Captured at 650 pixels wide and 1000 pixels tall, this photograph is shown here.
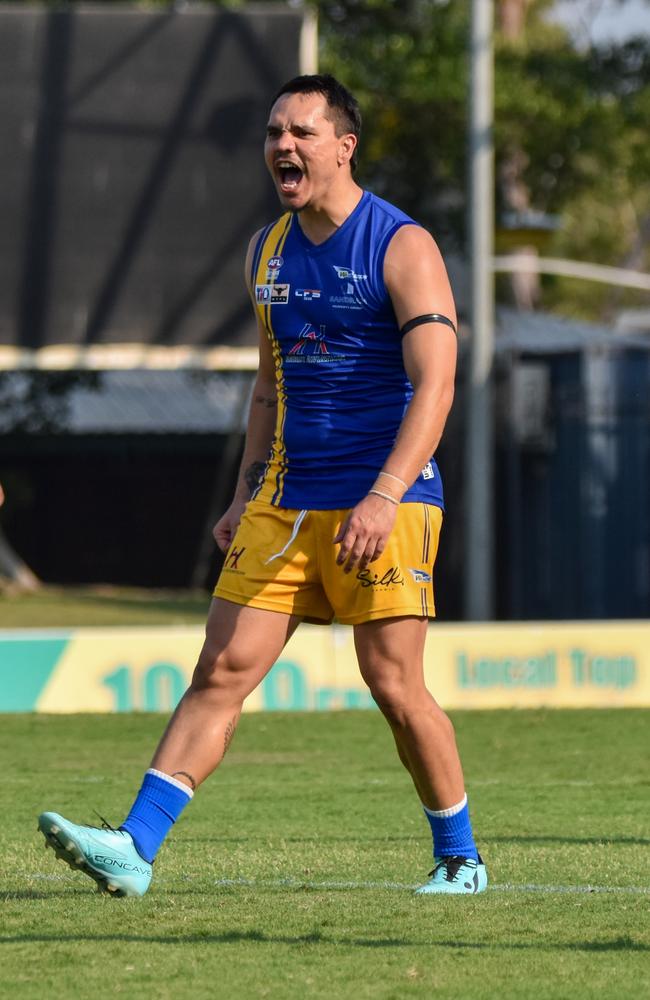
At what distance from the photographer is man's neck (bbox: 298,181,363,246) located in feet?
16.2

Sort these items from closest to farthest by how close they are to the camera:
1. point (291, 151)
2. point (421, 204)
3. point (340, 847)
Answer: point (291, 151) < point (340, 847) < point (421, 204)

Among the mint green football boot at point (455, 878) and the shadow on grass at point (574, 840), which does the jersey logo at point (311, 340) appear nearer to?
the mint green football boot at point (455, 878)

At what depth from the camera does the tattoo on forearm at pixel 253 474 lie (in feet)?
17.4

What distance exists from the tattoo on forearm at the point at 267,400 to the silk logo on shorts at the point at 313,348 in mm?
323

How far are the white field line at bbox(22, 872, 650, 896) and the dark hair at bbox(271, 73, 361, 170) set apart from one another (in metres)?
2.01

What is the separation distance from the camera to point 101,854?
4648 millimetres

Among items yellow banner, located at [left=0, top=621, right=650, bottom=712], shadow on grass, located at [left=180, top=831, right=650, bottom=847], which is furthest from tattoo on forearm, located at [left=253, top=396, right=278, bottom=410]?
yellow banner, located at [left=0, top=621, right=650, bottom=712]

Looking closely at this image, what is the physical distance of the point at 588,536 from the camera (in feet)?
57.3

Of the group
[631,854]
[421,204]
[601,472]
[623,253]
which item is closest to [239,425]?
[421,204]

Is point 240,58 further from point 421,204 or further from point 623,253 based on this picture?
point 623,253

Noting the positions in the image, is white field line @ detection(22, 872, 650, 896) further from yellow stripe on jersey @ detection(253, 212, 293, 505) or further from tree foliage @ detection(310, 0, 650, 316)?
tree foliage @ detection(310, 0, 650, 316)

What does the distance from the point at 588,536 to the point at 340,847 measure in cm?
1161

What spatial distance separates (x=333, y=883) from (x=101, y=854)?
934 millimetres

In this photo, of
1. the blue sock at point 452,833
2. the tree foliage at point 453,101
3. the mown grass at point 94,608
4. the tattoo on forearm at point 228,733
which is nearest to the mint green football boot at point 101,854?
the tattoo on forearm at point 228,733
